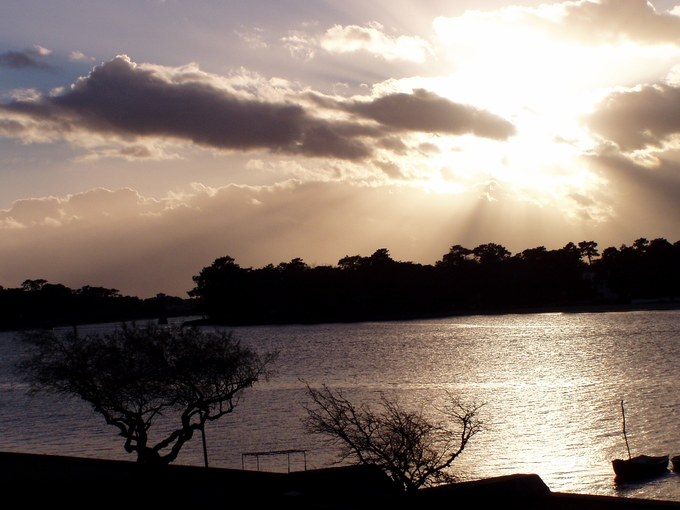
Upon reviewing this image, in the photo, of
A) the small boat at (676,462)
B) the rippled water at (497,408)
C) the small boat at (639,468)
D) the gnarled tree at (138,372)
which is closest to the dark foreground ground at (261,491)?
the gnarled tree at (138,372)

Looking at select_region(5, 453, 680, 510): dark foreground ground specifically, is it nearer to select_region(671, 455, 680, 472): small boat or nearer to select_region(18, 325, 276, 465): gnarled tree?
select_region(18, 325, 276, 465): gnarled tree

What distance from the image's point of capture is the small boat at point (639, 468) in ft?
95.6

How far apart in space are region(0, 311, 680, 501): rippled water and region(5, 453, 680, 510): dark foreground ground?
8.73 meters

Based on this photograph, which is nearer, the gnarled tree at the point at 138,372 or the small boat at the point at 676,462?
the gnarled tree at the point at 138,372

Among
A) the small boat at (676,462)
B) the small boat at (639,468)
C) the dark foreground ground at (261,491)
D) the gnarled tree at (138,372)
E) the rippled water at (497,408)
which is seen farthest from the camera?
the rippled water at (497,408)

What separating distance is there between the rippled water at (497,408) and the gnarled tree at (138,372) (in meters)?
10.3

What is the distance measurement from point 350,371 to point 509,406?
97.7 feet

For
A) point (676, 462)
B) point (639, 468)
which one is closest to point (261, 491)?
point (639, 468)

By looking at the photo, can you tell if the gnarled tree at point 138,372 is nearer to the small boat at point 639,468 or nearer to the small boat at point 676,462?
the small boat at point 639,468

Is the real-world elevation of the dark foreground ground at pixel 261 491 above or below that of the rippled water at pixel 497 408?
above

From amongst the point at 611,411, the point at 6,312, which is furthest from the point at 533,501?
the point at 6,312

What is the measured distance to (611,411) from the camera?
4494 centimetres

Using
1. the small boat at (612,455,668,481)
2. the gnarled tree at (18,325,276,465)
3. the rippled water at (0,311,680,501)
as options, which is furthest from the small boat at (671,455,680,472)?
the gnarled tree at (18,325,276,465)

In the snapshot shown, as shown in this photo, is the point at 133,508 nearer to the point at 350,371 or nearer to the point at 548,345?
the point at 350,371
